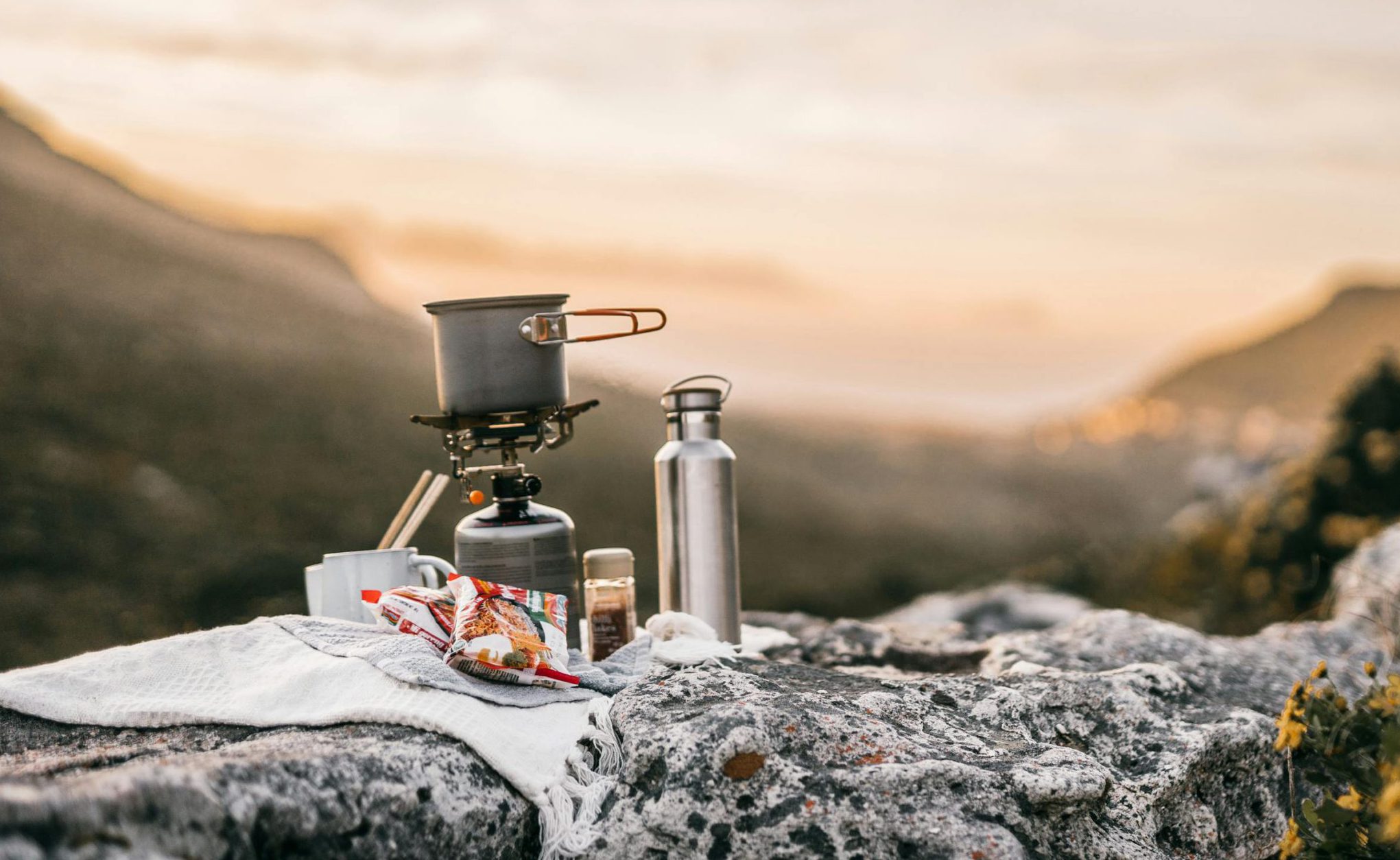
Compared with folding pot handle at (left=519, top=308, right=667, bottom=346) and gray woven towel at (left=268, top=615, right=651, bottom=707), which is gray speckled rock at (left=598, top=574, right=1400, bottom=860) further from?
folding pot handle at (left=519, top=308, right=667, bottom=346)

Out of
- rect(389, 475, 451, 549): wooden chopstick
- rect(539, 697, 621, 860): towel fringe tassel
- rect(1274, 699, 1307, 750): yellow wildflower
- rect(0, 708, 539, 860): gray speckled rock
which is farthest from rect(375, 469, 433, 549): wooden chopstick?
rect(1274, 699, 1307, 750): yellow wildflower

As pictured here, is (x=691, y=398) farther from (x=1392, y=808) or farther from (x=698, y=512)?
(x=1392, y=808)

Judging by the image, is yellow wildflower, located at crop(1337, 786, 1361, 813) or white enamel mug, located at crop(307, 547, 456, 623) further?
white enamel mug, located at crop(307, 547, 456, 623)

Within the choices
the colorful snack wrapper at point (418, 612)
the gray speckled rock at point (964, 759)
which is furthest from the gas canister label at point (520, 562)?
the gray speckled rock at point (964, 759)

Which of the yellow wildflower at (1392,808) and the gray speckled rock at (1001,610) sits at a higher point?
the yellow wildflower at (1392,808)

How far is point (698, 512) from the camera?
10.7 ft

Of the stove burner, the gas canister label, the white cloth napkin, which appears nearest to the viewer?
the white cloth napkin

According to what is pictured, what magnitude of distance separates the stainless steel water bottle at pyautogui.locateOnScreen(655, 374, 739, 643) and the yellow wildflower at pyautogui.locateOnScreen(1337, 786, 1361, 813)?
153 centimetres

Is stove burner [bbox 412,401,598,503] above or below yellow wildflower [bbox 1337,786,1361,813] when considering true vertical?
above

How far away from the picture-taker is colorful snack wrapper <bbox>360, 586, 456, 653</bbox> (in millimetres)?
2711

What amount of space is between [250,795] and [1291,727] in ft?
6.82

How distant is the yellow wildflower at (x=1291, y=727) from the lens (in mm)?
2539

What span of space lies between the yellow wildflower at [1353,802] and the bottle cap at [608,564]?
1737 mm

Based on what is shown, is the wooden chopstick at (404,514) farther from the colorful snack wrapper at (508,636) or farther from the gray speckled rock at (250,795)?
the gray speckled rock at (250,795)
